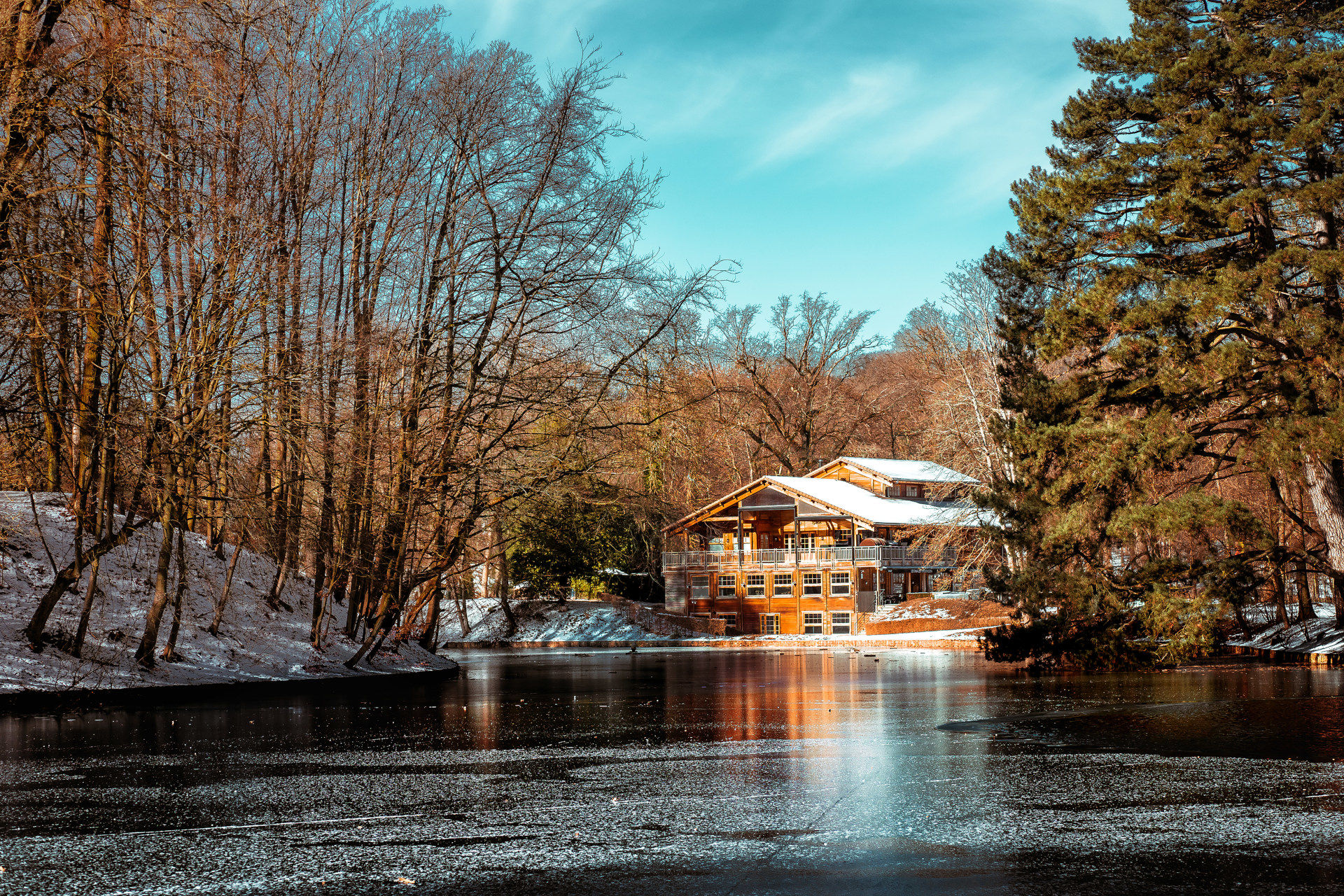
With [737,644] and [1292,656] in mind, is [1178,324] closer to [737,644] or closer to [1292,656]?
[1292,656]

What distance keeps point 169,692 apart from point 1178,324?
18.1 m

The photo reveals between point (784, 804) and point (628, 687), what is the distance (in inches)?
494

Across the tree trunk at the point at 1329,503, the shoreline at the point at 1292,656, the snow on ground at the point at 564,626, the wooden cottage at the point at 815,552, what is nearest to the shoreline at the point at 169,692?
the tree trunk at the point at 1329,503

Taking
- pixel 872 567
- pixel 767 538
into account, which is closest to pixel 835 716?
pixel 872 567

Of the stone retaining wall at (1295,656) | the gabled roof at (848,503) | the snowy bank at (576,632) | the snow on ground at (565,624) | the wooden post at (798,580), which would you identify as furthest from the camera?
the wooden post at (798,580)

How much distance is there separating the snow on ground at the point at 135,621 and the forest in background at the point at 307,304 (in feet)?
1.64

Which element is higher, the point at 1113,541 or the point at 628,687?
the point at 1113,541

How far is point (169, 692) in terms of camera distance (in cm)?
1565

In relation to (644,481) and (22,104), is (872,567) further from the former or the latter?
(22,104)

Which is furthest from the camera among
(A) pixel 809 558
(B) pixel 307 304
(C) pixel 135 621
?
(A) pixel 809 558

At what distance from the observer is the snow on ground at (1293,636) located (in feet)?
77.2

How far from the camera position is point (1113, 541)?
22125mm

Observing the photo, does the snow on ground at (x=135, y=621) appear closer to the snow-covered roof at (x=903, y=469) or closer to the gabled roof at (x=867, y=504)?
the gabled roof at (x=867, y=504)

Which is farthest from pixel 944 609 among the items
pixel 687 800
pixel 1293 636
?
pixel 687 800
